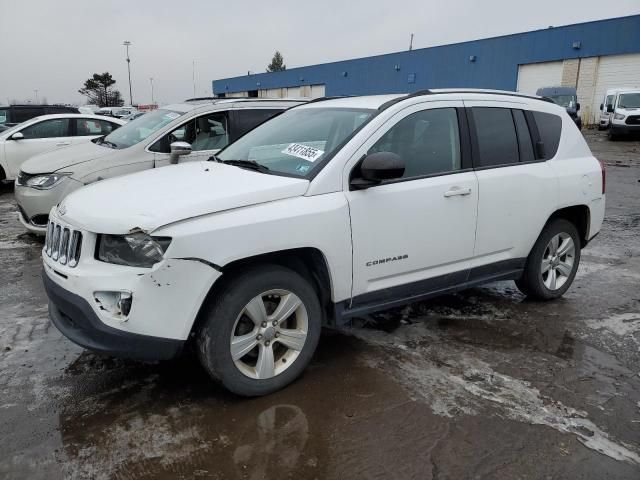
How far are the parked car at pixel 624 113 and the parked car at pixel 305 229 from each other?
19882mm

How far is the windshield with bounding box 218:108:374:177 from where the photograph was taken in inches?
138

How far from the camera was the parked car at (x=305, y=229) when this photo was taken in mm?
2787

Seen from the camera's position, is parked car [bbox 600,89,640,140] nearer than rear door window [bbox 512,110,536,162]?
No

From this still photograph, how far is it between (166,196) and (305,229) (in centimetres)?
83

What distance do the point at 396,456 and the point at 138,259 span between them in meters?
1.69

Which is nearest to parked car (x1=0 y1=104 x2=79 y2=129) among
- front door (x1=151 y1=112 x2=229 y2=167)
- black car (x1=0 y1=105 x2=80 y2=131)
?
black car (x1=0 y1=105 x2=80 y2=131)

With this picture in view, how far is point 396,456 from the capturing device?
270 cm

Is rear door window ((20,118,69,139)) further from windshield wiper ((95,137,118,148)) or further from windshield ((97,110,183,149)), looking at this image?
windshield ((97,110,183,149))

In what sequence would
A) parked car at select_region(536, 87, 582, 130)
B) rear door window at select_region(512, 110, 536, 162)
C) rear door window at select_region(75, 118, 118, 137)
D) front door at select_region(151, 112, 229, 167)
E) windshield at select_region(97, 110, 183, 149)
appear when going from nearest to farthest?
rear door window at select_region(512, 110, 536, 162) → front door at select_region(151, 112, 229, 167) → windshield at select_region(97, 110, 183, 149) → rear door window at select_region(75, 118, 118, 137) → parked car at select_region(536, 87, 582, 130)

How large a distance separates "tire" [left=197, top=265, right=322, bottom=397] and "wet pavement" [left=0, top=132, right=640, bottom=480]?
165 millimetres

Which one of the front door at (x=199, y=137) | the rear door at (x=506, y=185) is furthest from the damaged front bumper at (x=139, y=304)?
the front door at (x=199, y=137)

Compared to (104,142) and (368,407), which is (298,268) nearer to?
(368,407)

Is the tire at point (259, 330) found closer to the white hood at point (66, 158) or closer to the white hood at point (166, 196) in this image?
the white hood at point (166, 196)

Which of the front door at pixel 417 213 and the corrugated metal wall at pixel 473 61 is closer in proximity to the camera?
the front door at pixel 417 213
